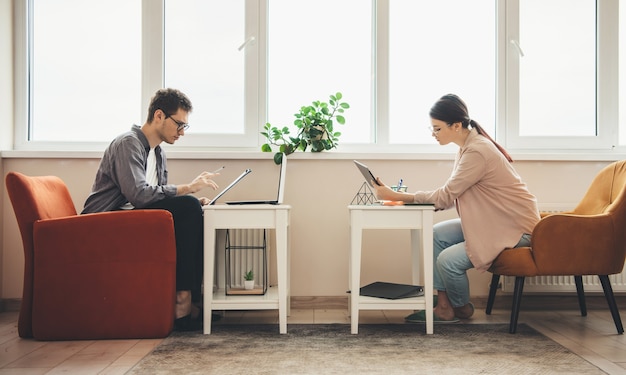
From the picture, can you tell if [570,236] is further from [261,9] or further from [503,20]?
[261,9]

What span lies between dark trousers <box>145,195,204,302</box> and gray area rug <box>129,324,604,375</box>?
0.82 feet

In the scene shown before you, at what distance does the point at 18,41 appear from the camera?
3.35 m

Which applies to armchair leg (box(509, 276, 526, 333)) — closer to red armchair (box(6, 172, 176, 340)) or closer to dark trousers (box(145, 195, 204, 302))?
dark trousers (box(145, 195, 204, 302))

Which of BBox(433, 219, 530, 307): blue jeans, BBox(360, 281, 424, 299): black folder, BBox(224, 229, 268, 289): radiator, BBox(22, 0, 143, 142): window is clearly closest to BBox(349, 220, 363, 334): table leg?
BBox(360, 281, 424, 299): black folder

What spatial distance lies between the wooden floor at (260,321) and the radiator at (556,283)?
13 cm

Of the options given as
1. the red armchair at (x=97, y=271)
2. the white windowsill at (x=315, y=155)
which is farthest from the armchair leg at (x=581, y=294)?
the red armchair at (x=97, y=271)

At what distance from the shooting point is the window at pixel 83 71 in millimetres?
3404

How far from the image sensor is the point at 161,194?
264 cm

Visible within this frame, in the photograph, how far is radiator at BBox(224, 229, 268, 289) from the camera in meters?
3.06

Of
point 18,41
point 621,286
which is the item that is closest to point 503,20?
point 621,286

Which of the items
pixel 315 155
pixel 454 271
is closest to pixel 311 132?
pixel 315 155

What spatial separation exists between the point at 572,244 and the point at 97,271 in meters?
2.09

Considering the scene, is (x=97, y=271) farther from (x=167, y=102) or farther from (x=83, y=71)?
(x=83, y=71)

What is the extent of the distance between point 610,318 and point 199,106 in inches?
100.0
